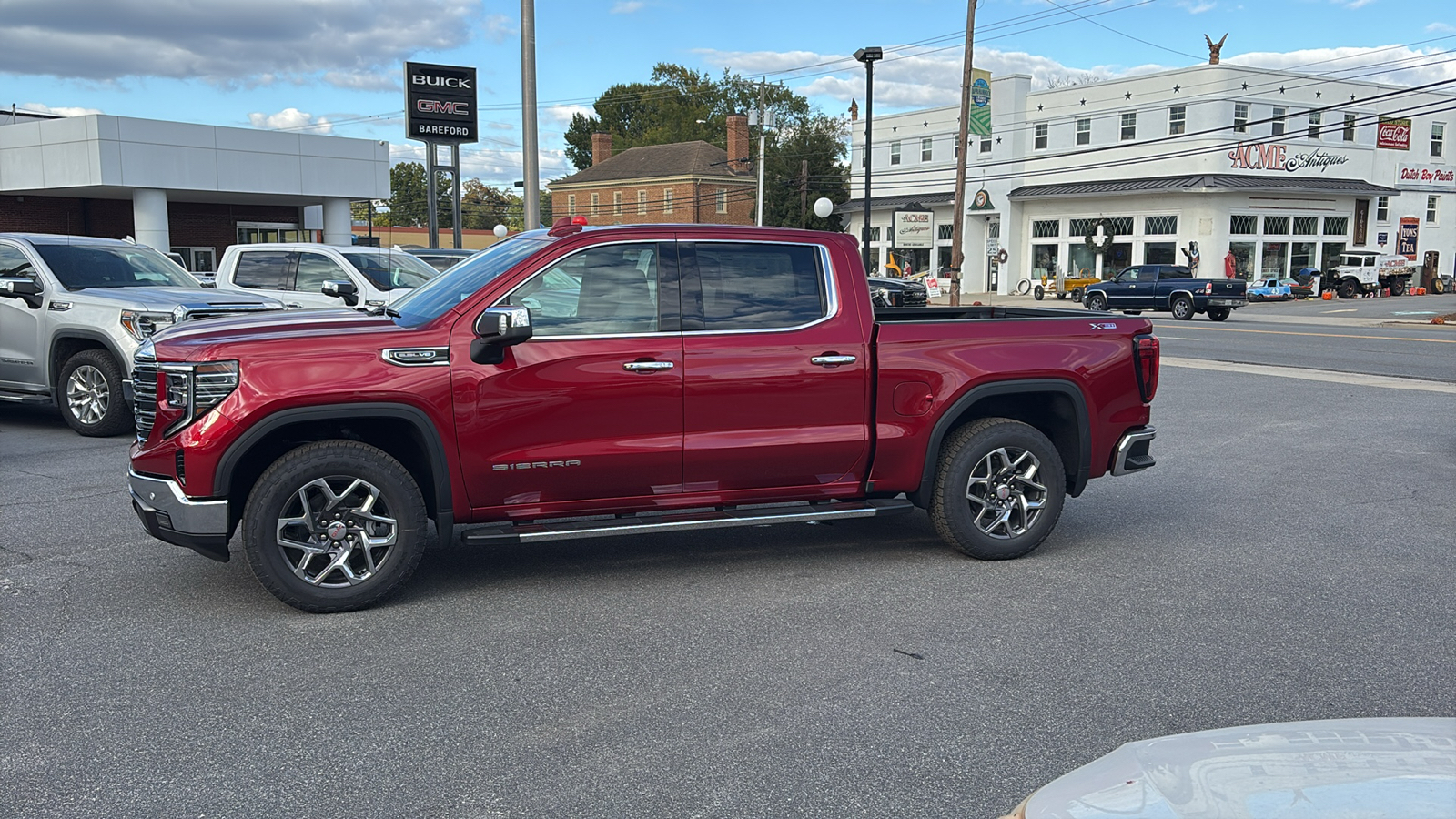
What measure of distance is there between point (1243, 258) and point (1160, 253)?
3326mm

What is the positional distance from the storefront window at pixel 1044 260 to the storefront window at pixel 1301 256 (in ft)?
32.1

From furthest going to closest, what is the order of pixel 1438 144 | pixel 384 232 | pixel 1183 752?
pixel 384 232, pixel 1438 144, pixel 1183 752

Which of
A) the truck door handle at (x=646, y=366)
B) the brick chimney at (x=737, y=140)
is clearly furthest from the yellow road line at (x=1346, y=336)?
the brick chimney at (x=737, y=140)

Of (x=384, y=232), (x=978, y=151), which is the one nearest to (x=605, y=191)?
(x=384, y=232)

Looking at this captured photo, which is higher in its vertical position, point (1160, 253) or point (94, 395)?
point (1160, 253)

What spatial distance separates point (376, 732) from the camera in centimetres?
421

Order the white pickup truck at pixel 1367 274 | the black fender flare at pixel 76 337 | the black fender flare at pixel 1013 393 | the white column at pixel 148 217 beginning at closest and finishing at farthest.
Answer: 1. the black fender flare at pixel 1013 393
2. the black fender flare at pixel 76 337
3. the white column at pixel 148 217
4. the white pickup truck at pixel 1367 274

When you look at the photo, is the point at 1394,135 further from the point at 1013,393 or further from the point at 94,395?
the point at 94,395

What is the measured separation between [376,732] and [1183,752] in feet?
9.67

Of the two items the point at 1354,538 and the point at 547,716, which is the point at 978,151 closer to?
the point at 1354,538

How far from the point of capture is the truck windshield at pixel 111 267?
11391 millimetres

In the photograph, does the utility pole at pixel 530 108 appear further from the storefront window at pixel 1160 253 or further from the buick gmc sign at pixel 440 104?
the storefront window at pixel 1160 253

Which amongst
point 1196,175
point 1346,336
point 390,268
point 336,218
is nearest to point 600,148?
point 1196,175

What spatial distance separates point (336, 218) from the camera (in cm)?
3581
